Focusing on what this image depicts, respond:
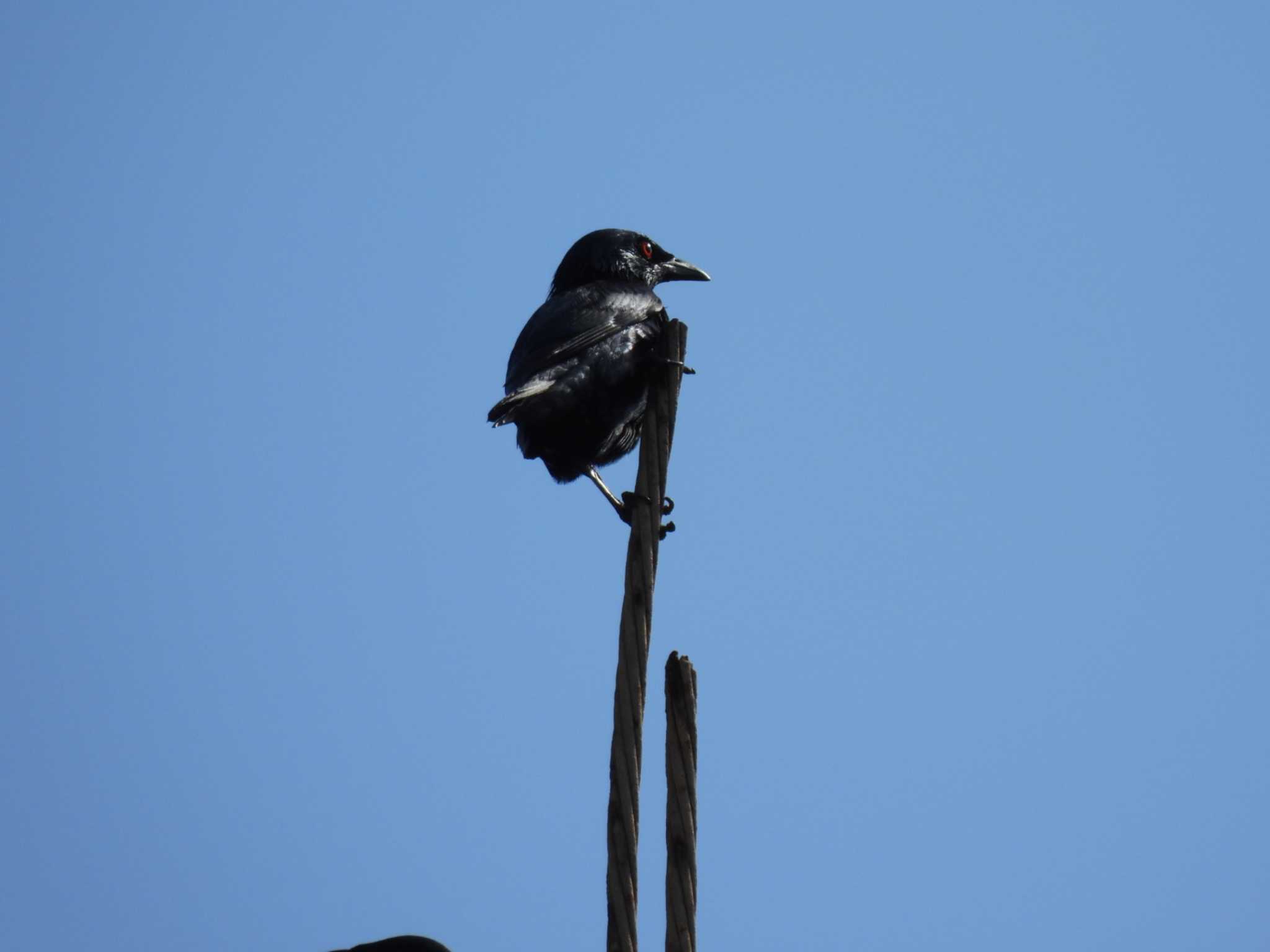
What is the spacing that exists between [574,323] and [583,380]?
534 mm

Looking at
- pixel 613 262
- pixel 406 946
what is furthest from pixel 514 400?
pixel 406 946

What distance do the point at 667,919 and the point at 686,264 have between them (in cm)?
→ 638

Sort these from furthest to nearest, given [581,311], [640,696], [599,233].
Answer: [599,233]
[581,311]
[640,696]

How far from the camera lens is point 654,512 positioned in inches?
107

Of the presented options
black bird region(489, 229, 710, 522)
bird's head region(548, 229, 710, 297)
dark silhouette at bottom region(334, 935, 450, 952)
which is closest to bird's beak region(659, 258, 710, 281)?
bird's head region(548, 229, 710, 297)

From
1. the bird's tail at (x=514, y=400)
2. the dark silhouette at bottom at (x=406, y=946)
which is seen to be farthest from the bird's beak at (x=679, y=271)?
the dark silhouette at bottom at (x=406, y=946)

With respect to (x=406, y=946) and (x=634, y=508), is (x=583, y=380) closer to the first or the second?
(x=634, y=508)

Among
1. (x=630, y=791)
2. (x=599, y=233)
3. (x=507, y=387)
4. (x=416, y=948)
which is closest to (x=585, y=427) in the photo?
(x=507, y=387)

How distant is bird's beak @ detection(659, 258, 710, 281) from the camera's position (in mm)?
8273

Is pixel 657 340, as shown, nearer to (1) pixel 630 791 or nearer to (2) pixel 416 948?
(1) pixel 630 791

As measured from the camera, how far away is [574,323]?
644 cm

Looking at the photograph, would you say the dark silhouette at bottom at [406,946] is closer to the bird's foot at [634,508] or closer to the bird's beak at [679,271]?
the bird's foot at [634,508]

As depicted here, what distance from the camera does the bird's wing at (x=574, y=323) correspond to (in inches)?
241

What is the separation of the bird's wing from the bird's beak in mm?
1050
